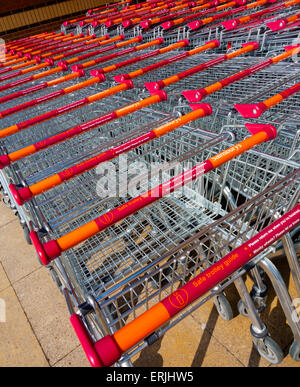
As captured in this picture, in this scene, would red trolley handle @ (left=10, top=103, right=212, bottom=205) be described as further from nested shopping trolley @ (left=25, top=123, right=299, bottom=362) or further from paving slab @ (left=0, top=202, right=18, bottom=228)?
paving slab @ (left=0, top=202, right=18, bottom=228)

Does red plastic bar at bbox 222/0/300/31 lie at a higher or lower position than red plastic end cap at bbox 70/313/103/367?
higher

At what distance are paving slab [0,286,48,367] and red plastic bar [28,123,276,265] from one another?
1.20 meters

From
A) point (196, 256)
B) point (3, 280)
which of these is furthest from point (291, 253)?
point (3, 280)

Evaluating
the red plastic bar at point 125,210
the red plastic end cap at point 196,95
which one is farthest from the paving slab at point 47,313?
the red plastic end cap at point 196,95

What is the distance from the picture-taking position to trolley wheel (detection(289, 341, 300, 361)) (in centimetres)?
160

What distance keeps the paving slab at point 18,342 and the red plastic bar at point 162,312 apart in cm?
125

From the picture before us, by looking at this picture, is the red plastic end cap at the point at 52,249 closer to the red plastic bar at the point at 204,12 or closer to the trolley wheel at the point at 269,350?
the trolley wheel at the point at 269,350

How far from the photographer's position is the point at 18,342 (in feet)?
6.50

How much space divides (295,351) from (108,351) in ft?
4.41

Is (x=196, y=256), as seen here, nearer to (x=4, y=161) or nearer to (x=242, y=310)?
→ (x=242, y=310)

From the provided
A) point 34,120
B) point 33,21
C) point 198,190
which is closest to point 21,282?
point 34,120

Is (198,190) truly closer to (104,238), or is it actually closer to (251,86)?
(104,238)

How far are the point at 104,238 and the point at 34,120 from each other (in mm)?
1067

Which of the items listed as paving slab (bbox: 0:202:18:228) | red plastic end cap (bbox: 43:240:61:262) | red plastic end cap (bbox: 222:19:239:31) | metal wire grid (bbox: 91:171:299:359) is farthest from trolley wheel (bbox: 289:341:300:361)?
red plastic end cap (bbox: 222:19:239:31)
